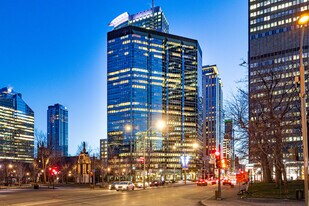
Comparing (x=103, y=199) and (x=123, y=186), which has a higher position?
(x=103, y=199)

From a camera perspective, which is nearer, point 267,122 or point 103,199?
point 103,199

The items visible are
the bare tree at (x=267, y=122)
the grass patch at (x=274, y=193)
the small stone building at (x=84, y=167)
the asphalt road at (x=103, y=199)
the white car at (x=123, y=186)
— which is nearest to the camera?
the asphalt road at (x=103, y=199)

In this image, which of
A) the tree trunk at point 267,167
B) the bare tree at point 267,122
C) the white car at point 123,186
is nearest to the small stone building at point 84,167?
the white car at point 123,186

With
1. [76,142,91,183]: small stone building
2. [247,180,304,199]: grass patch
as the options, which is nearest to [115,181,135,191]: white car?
[247,180,304,199]: grass patch

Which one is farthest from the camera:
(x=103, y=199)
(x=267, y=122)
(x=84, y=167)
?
(x=84, y=167)

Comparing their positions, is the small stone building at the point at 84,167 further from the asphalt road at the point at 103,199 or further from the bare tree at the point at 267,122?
the bare tree at the point at 267,122

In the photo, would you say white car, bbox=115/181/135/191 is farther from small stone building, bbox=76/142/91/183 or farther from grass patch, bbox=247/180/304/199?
small stone building, bbox=76/142/91/183

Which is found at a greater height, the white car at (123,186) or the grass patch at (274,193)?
the grass patch at (274,193)

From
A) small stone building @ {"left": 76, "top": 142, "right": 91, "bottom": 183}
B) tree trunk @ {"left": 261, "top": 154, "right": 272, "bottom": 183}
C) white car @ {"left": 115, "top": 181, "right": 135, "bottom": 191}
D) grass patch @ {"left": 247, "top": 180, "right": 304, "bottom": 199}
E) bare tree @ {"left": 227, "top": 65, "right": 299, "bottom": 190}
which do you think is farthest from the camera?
small stone building @ {"left": 76, "top": 142, "right": 91, "bottom": 183}

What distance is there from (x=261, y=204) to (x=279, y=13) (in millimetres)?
125226

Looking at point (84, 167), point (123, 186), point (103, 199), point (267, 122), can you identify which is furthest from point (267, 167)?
point (84, 167)

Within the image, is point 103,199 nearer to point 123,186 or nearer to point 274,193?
point 274,193

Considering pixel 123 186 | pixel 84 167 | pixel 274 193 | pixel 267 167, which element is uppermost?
pixel 267 167

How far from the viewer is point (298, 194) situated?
1091 inches
